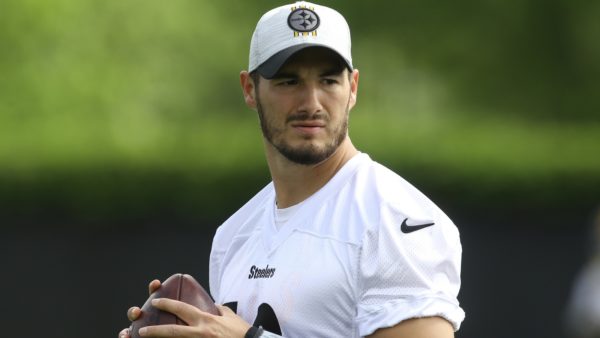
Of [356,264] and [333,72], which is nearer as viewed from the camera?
[356,264]

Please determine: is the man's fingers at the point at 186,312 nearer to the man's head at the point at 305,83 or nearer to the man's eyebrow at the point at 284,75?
the man's head at the point at 305,83

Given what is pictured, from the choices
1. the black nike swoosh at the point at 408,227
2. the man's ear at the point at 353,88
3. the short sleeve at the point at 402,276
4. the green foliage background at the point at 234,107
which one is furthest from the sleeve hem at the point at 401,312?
the green foliage background at the point at 234,107

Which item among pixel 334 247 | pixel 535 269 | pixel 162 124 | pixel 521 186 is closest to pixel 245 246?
pixel 334 247

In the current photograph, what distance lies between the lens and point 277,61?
3383mm

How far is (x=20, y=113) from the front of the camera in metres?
10.8

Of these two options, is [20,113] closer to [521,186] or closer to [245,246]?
[521,186]

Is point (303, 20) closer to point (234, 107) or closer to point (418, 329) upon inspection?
point (418, 329)

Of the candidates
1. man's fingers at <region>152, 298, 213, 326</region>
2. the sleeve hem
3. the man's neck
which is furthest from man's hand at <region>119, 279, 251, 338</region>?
the man's neck

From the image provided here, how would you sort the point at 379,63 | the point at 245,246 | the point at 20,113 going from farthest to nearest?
the point at 379,63 → the point at 20,113 → the point at 245,246

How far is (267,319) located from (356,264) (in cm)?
34

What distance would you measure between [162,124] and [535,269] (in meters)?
3.69

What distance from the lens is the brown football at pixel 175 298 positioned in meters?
3.21

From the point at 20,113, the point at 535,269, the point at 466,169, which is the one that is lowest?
the point at 535,269

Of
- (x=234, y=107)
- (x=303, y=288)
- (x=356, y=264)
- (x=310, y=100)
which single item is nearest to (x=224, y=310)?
(x=303, y=288)
